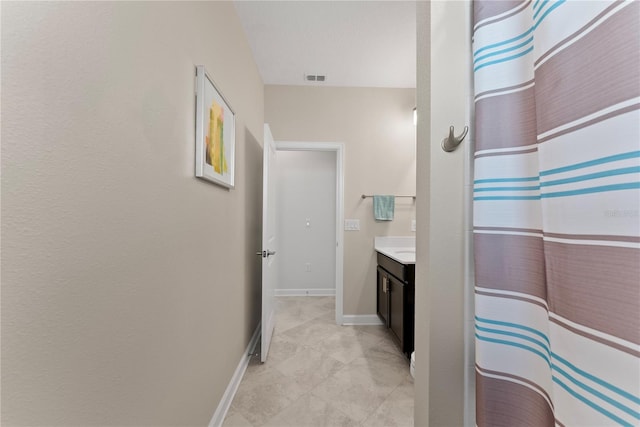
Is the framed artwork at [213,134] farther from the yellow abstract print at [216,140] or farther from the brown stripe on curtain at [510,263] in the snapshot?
the brown stripe on curtain at [510,263]

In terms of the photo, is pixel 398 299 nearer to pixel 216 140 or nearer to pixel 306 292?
pixel 216 140

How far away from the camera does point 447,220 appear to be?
75cm

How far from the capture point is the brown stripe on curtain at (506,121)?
63 centimetres

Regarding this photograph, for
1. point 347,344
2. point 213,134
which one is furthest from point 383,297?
point 213,134

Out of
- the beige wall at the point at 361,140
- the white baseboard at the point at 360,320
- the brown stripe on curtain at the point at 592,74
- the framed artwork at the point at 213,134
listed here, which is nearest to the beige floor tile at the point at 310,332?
the white baseboard at the point at 360,320

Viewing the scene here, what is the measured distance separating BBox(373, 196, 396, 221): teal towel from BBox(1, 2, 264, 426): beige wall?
194cm

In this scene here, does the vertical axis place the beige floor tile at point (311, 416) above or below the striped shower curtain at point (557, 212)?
below

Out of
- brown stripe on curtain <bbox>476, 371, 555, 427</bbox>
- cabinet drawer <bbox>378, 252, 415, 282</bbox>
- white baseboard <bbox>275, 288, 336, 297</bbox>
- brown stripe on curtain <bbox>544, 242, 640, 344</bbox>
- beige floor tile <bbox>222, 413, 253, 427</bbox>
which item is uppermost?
brown stripe on curtain <bbox>544, 242, 640, 344</bbox>

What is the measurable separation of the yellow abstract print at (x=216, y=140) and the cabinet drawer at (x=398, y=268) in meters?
1.51

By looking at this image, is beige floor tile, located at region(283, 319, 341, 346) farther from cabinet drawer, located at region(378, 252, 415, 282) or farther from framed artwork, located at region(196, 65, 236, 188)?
framed artwork, located at region(196, 65, 236, 188)

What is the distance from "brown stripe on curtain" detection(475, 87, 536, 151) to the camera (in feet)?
2.08

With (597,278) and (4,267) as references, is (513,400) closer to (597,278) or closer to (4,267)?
(597,278)

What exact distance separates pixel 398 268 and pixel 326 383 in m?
1.02

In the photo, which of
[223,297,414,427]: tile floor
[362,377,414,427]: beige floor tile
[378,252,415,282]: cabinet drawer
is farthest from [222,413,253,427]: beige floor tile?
[378,252,415,282]: cabinet drawer
